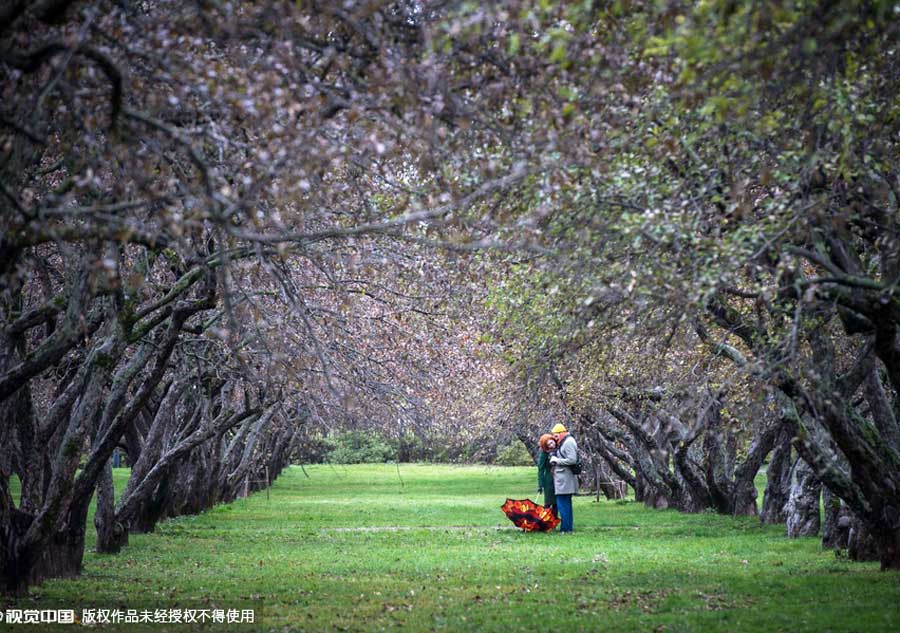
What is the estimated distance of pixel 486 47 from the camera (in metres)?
7.90

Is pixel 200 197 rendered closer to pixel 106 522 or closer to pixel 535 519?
pixel 106 522

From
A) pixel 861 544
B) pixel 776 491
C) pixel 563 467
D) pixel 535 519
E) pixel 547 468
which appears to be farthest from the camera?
pixel 547 468

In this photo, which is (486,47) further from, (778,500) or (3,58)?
(778,500)

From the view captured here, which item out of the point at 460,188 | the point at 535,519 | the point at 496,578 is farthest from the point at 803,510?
the point at 460,188

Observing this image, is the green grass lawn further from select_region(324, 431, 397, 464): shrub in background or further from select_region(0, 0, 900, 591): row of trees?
select_region(324, 431, 397, 464): shrub in background

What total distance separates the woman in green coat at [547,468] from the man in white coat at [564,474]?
216 mm

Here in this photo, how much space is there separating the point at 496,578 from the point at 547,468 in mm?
10417

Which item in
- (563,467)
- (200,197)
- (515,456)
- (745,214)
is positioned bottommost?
(515,456)

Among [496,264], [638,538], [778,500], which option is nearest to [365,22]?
[496,264]

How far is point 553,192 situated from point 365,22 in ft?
6.11

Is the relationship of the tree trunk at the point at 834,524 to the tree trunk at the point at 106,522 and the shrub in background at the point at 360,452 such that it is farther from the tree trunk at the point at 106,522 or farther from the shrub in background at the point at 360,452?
the shrub in background at the point at 360,452

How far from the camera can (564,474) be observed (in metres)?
21.2

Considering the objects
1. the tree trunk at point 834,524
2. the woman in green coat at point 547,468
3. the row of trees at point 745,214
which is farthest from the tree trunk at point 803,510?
the row of trees at point 745,214

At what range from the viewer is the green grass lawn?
10516 mm
